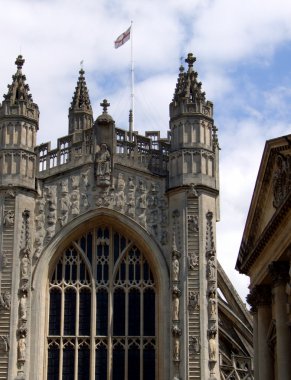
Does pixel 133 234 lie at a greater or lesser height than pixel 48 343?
greater

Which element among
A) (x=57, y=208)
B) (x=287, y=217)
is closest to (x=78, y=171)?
(x=57, y=208)

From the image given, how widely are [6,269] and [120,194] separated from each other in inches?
203

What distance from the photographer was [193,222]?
39.6 m

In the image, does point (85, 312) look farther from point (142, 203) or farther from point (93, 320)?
point (142, 203)

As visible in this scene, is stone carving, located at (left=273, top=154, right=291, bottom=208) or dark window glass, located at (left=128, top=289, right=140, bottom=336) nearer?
stone carving, located at (left=273, top=154, right=291, bottom=208)

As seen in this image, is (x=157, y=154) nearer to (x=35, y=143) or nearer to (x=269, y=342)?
(x=35, y=143)

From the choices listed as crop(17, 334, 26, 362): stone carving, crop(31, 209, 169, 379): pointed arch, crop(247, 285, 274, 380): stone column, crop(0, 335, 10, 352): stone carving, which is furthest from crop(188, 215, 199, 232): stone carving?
crop(247, 285, 274, 380): stone column

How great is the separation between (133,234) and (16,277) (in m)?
4.68

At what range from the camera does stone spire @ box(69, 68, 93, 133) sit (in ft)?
161

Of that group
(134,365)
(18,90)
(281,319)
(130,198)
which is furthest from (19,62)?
(281,319)

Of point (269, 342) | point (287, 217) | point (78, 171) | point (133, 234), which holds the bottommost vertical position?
point (269, 342)

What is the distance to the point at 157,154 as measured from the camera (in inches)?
1629

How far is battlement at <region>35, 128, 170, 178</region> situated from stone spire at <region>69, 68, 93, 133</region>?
22.2 feet

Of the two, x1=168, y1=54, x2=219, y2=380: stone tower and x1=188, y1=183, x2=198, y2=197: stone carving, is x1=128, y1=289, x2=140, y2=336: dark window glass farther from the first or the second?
x1=188, y1=183, x2=198, y2=197: stone carving
